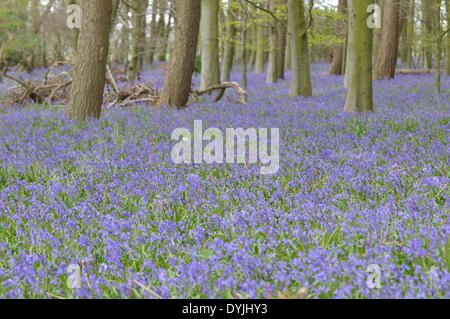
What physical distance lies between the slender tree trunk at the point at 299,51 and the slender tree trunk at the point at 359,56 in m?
4.27

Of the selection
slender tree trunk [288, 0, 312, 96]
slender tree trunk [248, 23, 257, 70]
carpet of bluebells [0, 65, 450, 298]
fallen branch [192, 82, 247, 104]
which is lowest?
carpet of bluebells [0, 65, 450, 298]

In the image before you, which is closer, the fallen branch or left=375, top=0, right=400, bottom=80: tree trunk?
the fallen branch

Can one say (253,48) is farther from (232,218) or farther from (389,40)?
(232,218)

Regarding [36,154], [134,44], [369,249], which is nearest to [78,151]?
[36,154]

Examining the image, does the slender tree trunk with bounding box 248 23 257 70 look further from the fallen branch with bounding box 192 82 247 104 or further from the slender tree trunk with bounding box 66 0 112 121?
the slender tree trunk with bounding box 66 0 112 121

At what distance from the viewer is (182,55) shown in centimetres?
1200

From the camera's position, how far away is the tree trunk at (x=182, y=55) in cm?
1176

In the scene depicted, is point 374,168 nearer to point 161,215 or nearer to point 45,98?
point 161,215

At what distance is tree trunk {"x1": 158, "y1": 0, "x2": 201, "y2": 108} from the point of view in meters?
11.8

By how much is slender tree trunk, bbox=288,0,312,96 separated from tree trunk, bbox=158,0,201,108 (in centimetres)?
346

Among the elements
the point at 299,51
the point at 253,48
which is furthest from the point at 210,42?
the point at 253,48

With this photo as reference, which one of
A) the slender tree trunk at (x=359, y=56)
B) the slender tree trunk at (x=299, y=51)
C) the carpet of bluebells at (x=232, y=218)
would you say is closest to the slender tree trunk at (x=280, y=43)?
the slender tree trunk at (x=299, y=51)

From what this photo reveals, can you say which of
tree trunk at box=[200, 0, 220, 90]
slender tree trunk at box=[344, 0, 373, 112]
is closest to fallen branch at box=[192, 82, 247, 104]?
tree trunk at box=[200, 0, 220, 90]

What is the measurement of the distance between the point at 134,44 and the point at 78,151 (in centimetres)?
1623
